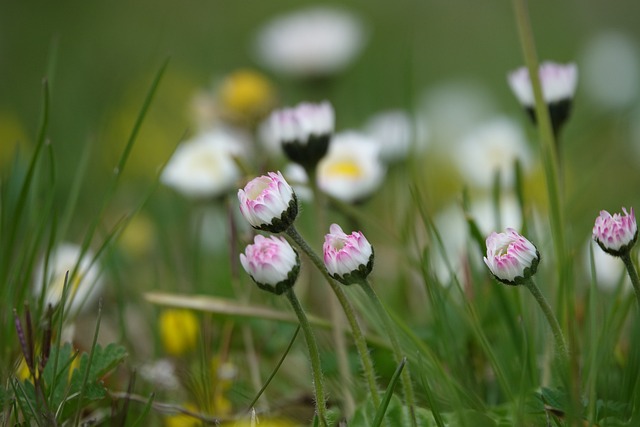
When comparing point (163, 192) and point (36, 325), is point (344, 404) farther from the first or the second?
point (163, 192)

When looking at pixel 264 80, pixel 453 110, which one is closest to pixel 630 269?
pixel 264 80

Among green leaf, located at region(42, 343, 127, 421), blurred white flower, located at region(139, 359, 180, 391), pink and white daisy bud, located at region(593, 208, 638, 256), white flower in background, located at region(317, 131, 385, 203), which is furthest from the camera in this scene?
white flower in background, located at region(317, 131, 385, 203)

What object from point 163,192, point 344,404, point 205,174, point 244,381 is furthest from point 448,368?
point 163,192

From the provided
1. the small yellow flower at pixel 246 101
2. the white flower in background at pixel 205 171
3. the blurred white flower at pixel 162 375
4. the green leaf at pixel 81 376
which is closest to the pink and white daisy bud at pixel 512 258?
the green leaf at pixel 81 376

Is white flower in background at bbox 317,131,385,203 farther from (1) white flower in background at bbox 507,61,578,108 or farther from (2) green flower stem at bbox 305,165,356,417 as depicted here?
(1) white flower in background at bbox 507,61,578,108

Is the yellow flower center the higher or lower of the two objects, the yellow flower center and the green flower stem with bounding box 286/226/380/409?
the higher

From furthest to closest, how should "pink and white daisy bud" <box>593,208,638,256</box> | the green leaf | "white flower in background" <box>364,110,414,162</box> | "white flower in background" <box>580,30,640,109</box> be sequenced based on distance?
"white flower in background" <box>580,30,640,109</box> < "white flower in background" <box>364,110,414,162</box> < the green leaf < "pink and white daisy bud" <box>593,208,638,256</box>

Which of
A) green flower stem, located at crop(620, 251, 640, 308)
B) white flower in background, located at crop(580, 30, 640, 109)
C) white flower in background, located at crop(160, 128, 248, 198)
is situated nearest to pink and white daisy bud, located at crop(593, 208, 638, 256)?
green flower stem, located at crop(620, 251, 640, 308)

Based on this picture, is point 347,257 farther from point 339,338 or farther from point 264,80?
point 264,80
